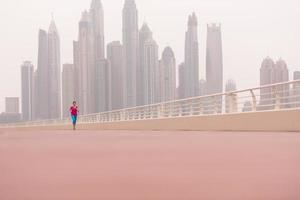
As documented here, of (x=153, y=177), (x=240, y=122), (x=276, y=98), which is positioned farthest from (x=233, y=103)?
(x=153, y=177)

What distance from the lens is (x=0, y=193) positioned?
4.41 meters

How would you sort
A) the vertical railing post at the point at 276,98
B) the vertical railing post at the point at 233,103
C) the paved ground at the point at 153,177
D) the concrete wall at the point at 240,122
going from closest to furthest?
1. the paved ground at the point at 153,177
2. the concrete wall at the point at 240,122
3. the vertical railing post at the point at 276,98
4. the vertical railing post at the point at 233,103

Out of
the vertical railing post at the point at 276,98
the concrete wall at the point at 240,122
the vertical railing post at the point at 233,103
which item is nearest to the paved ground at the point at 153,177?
the concrete wall at the point at 240,122

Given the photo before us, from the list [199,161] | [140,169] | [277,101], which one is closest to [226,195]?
[140,169]

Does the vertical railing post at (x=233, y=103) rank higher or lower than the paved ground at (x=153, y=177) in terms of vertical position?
higher

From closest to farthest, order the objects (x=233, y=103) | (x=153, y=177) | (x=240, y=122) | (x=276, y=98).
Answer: (x=153, y=177) → (x=276, y=98) → (x=240, y=122) → (x=233, y=103)

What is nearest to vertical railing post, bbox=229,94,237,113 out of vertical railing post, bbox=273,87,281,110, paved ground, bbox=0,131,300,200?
vertical railing post, bbox=273,87,281,110

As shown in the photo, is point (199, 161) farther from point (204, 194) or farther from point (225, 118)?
point (225, 118)

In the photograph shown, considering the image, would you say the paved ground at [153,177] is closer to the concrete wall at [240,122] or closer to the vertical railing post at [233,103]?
the concrete wall at [240,122]

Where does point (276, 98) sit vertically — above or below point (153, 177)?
above

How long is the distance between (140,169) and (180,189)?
166cm

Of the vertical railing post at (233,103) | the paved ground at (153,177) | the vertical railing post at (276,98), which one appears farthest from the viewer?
the vertical railing post at (233,103)

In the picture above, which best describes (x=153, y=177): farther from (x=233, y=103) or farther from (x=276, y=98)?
(x=233, y=103)

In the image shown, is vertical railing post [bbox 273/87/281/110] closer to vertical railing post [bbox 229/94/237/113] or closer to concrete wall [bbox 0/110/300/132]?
concrete wall [bbox 0/110/300/132]
